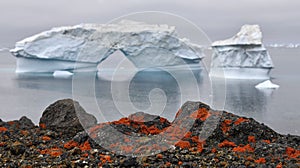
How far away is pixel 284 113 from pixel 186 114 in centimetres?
975

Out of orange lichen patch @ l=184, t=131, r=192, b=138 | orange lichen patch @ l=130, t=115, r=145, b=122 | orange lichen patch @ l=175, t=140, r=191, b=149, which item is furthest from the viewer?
orange lichen patch @ l=130, t=115, r=145, b=122

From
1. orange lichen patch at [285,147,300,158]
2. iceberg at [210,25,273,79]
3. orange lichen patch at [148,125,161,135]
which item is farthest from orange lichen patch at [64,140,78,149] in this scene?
iceberg at [210,25,273,79]

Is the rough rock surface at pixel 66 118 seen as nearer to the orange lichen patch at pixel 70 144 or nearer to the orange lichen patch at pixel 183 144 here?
the orange lichen patch at pixel 70 144

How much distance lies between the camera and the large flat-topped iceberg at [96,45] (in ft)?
95.0

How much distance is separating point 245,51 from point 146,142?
2409 centimetres

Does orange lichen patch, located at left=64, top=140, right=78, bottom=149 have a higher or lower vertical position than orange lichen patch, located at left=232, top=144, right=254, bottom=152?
lower

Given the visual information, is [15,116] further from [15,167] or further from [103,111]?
[15,167]

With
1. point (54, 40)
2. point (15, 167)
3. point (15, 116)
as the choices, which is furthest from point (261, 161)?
point (54, 40)

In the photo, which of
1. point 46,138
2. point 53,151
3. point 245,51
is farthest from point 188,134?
point 245,51

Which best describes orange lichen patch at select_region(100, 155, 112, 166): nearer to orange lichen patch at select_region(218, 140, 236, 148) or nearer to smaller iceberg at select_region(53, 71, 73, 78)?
orange lichen patch at select_region(218, 140, 236, 148)

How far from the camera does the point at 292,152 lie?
500 cm

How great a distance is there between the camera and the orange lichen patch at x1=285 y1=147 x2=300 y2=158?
487 centimetres

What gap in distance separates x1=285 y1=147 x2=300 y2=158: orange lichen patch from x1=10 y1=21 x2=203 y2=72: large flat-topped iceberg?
2319 cm

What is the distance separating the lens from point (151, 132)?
582cm
